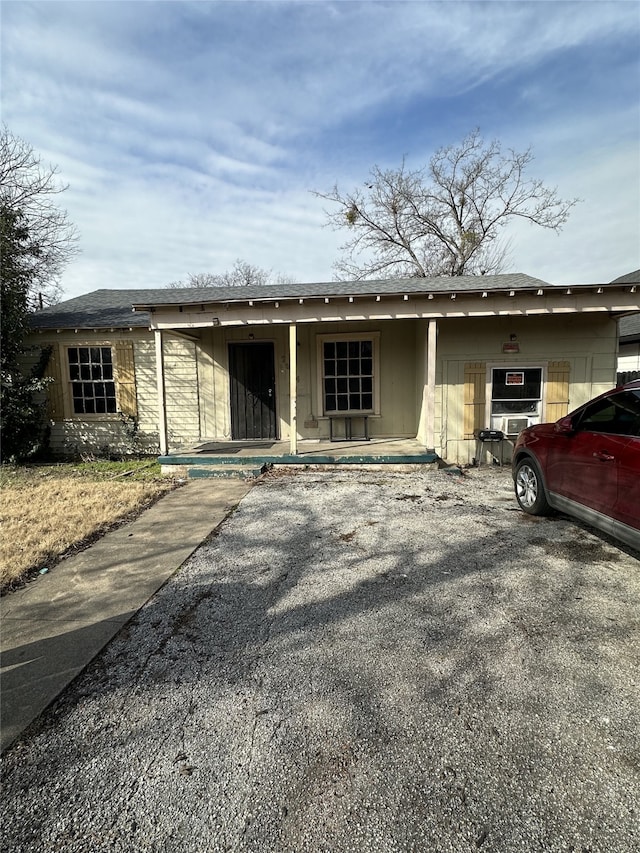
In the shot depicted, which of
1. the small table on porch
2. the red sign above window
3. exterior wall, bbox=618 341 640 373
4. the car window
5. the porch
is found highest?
exterior wall, bbox=618 341 640 373

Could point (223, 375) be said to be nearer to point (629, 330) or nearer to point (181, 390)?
point (181, 390)

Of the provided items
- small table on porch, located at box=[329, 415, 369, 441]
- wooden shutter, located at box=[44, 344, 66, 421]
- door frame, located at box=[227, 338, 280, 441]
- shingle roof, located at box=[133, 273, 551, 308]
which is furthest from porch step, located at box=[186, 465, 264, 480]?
wooden shutter, located at box=[44, 344, 66, 421]

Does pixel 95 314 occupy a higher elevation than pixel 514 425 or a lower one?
higher

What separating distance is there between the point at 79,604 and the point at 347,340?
7110 mm

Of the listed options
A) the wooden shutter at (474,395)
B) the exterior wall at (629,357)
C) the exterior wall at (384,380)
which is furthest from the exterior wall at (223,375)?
the exterior wall at (629,357)

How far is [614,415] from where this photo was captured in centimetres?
382

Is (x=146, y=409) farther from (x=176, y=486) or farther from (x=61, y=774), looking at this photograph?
(x=61, y=774)

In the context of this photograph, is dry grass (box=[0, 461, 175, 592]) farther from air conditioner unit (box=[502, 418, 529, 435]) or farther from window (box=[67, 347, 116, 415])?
air conditioner unit (box=[502, 418, 529, 435])

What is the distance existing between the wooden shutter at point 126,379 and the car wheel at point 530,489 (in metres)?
7.83

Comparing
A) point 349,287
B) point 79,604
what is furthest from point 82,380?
point 79,604

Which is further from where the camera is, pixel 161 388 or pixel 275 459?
pixel 161 388

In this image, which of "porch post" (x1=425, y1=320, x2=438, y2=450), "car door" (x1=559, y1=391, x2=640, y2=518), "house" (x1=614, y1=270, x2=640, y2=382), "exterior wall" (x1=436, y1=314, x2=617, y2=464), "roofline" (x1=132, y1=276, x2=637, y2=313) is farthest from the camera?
"house" (x1=614, y1=270, x2=640, y2=382)

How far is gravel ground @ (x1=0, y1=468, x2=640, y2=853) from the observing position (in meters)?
1.59

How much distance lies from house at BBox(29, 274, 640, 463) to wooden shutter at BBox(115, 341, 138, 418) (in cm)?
2
